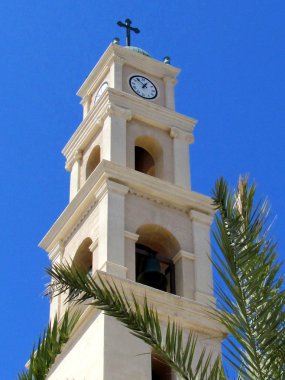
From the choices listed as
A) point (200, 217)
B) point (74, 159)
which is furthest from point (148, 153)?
point (200, 217)

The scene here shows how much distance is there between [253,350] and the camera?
11172 millimetres

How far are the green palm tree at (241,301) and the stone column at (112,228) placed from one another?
1501 centimetres

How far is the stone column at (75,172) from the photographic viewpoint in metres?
33.1

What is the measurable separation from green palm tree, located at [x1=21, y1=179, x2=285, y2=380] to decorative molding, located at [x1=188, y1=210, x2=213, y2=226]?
1798 centimetres

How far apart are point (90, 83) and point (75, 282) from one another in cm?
2414

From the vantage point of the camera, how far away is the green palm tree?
1120 centimetres

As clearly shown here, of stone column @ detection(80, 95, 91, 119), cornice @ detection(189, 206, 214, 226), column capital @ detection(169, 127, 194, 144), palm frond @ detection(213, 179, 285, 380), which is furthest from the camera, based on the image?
stone column @ detection(80, 95, 91, 119)

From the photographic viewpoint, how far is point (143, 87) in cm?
3444

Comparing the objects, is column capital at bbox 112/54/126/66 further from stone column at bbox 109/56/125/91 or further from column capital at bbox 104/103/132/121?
column capital at bbox 104/103/132/121

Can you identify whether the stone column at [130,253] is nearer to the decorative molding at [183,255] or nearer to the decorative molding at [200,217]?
the decorative molding at [183,255]

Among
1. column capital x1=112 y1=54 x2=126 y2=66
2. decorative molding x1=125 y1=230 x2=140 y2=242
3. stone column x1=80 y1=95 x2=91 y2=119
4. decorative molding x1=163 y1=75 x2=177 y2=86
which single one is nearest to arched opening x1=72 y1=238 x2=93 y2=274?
decorative molding x1=125 y1=230 x2=140 y2=242

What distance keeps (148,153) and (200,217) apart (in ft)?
12.3

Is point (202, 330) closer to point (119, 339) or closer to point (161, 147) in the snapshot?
point (119, 339)

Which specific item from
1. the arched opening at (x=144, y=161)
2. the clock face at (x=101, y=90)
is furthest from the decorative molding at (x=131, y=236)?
the clock face at (x=101, y=90)
